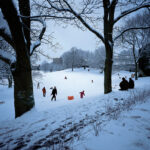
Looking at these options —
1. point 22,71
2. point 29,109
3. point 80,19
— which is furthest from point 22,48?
point 80,19

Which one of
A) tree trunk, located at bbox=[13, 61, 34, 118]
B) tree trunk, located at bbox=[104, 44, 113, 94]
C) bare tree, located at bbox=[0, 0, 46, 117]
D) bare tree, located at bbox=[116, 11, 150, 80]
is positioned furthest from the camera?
bare tree, located at bbox=[116, 11, 150, 80]

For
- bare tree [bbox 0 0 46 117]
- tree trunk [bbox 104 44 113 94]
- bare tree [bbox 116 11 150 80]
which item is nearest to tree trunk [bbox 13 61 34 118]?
bare tree [bbox 0 0 46 117]

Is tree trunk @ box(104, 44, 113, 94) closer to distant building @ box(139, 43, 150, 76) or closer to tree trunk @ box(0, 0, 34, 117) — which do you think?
tree trunk @ box(0, 0, 34, 117)

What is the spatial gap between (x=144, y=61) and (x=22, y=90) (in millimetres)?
23782

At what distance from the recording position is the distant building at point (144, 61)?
Result: 1714 centimetres

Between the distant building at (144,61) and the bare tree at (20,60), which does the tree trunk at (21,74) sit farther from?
the distant building at (144,61)

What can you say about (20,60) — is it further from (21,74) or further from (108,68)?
(108,68)

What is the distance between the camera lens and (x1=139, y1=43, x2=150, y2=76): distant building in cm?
1714

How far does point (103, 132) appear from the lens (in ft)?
4.75

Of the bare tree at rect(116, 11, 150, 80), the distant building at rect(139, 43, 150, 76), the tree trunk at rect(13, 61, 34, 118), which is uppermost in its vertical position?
the bare tree at rect(116, 11, 150, 80)

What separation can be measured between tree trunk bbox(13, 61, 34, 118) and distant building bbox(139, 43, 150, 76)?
2174 centimetres

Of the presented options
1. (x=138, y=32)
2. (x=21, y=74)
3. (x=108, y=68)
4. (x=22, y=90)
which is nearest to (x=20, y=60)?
(x=21, y=74)

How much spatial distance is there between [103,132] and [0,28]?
5.01m

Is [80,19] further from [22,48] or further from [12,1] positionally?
[22,48]
